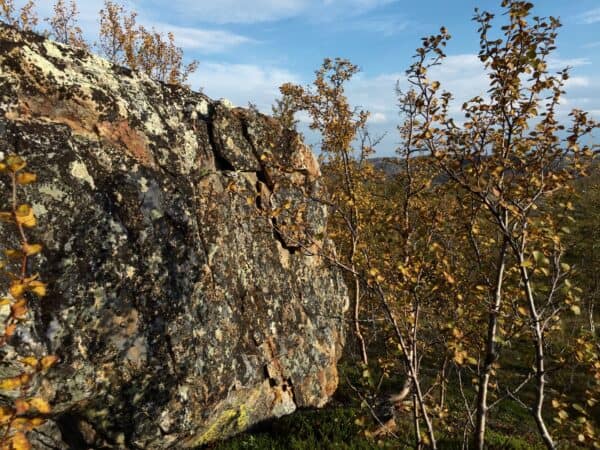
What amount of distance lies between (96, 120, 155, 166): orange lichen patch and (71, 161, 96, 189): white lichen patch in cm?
76

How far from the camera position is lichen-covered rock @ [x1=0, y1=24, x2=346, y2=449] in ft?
19.2

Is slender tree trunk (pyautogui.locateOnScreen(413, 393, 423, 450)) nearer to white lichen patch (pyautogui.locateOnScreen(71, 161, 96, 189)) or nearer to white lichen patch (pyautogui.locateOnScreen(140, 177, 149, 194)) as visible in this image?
white lichen patch (pyautogui.locateOnScreen(140, 177, 149, 194))

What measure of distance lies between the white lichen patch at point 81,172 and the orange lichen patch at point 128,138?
0.76m

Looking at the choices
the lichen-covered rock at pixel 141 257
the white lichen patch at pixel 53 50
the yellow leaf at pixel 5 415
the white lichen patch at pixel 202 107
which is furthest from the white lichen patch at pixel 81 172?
the yellow leaf at pixel 5 415

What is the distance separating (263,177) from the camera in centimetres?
923

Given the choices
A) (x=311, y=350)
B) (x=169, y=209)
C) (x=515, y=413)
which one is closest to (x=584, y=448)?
(x=515, y=413)

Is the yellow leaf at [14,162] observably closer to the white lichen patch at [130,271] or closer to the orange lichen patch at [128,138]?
the white lichen patch at [130,271]

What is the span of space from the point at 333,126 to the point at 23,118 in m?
7.18

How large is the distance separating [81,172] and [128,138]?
3.70ft

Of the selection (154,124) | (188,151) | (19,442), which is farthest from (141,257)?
(19,442)

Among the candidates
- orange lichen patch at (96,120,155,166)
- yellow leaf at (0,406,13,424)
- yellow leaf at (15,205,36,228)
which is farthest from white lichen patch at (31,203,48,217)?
yellow leaf at (0,406,13,424)

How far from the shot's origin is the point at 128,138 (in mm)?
A: 7047

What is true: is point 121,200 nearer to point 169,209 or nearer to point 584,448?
point 169,209

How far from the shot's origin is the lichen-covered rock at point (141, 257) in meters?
5.86
